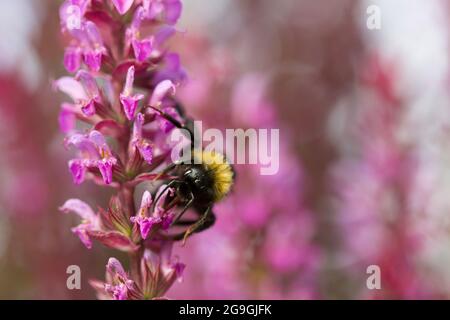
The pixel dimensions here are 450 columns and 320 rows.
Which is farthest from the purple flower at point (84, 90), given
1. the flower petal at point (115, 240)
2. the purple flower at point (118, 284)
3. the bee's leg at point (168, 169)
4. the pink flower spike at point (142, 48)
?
the purple flower at point (118, 284)

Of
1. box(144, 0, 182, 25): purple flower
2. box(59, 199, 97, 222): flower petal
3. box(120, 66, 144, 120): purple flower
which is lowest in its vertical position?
box(59, 199, 97, 222): flower petal

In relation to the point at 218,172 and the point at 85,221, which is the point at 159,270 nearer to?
the point at 85,221

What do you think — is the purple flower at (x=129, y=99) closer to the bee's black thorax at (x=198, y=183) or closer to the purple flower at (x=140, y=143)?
the purple flower at (x=140, y=143)

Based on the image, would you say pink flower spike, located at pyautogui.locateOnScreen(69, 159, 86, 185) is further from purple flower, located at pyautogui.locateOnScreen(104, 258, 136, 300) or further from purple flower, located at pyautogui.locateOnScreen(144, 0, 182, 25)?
purple flower, located at pyautogui.locateOnScreen(144, 0, 182, 25)

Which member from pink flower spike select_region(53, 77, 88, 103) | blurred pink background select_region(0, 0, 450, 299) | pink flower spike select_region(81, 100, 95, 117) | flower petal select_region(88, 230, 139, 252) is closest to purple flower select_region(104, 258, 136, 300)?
flower petal select_region(88, 230, 139, 252)

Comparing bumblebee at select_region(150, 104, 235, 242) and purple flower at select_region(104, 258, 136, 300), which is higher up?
bumblebee at select_region(150, 104, 235, 242)

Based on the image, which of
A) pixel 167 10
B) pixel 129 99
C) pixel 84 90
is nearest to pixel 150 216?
pixel 129 99
